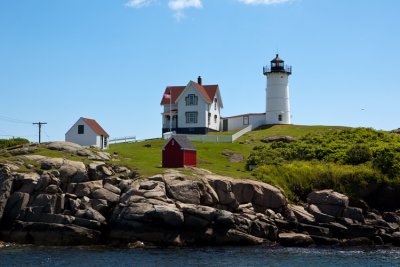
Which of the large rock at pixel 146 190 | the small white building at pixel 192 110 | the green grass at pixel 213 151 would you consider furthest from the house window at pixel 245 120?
the large rock at pixel 146 190

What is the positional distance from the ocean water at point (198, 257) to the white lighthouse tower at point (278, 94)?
48222mm

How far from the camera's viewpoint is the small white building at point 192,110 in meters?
82.9

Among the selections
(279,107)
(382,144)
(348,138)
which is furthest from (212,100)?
(382,144)

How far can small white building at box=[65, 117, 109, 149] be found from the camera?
70188mm

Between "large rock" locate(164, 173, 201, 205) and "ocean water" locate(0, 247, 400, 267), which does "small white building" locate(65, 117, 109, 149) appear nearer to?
"large rock" locate(164, 173, 201, 205)

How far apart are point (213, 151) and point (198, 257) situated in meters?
34.3

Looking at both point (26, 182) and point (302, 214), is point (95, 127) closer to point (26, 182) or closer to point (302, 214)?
point (26, 182)

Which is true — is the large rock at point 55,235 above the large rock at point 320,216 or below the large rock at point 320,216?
below

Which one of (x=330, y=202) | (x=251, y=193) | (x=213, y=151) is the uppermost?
(x=213, y=151)

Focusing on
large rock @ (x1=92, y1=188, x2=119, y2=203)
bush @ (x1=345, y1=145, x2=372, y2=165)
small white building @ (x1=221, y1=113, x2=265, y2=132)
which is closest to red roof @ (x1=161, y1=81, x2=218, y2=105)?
small white building @ (x1=221, y1=113, x2=265, y2=132)

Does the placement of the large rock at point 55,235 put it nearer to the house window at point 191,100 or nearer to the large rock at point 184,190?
the large rock at point 184,190

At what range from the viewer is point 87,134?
7056cm

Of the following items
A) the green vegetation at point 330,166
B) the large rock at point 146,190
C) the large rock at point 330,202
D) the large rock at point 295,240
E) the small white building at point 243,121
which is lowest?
the large rock at point 295,240

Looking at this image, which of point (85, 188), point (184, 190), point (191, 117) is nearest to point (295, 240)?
point (184, 190)
